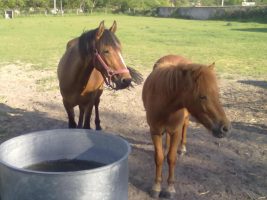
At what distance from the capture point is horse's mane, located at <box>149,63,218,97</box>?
3.13 m

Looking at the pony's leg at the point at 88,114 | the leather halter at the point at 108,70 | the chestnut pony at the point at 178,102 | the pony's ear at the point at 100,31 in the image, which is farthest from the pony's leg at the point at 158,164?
the pony's leg at the point at 88,114

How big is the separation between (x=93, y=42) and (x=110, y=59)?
353 millimetres

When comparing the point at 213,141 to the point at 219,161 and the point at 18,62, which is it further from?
the point at 18,62

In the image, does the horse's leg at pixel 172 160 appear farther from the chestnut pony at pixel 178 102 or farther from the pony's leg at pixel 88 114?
the pony's leg at pixel 88 114

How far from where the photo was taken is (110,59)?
164 inches

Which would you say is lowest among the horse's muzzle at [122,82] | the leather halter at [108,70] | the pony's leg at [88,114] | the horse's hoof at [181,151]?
the horse's hoof at [181,151]

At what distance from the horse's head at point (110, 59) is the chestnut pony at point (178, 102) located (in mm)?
316

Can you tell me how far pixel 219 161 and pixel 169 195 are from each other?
1153 mm

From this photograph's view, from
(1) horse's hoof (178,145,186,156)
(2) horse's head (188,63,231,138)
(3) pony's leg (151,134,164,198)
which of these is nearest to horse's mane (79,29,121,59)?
(3) pony's leg (151,134,164,198)

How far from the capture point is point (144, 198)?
4.04 metres

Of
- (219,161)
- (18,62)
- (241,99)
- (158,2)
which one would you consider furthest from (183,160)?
(158,2)

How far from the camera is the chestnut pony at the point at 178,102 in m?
3.14

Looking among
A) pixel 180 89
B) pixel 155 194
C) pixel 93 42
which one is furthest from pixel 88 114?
pixel 180 89

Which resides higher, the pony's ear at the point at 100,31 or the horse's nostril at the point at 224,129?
the pony's ear at the point at 100,31
